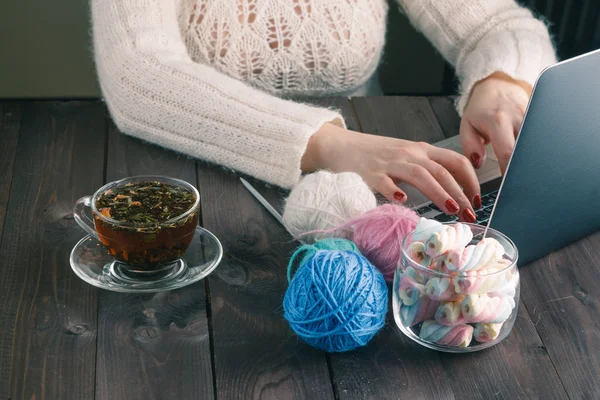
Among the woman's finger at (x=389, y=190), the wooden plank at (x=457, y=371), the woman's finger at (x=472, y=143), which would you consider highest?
the wooden plank at (x=457, y=371)

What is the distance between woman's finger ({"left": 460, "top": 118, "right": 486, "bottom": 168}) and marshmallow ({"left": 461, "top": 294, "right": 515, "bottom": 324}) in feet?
1.20

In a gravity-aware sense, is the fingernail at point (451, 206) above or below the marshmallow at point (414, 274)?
below

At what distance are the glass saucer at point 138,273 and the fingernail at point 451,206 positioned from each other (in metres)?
0.27

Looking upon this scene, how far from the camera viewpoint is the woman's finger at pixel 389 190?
890mm

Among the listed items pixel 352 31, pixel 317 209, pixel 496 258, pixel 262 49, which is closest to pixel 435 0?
pixel 352 31

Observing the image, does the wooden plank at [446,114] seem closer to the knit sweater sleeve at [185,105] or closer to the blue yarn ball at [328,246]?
the knit sweater sleeve at [185,105]

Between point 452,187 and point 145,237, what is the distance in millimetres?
368

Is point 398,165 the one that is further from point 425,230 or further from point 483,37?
point 483,37

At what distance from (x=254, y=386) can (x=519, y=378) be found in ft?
0.77

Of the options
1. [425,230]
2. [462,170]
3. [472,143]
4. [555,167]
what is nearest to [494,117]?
[472,143]

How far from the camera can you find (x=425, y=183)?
0.88 meters

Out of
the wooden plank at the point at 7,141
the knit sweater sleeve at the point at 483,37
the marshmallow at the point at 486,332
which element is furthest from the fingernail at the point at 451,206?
the wooden plank at the point at 7,141

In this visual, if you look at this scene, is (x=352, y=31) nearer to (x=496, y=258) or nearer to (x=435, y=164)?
(x=435, y=164)

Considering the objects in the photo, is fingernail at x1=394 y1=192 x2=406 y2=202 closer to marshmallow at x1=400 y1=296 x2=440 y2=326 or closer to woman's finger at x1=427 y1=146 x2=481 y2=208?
woman's finger at x1=427 y1=146 x2=481 y2=208
